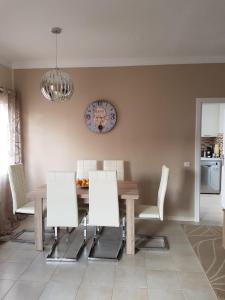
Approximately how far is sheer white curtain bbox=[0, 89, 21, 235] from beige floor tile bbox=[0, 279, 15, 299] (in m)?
1.45

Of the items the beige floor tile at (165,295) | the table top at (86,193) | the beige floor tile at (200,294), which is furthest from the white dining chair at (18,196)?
the beige floor tile at (200,294)

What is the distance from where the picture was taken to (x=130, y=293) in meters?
2.53

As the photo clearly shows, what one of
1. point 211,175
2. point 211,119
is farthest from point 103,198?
point 211,119

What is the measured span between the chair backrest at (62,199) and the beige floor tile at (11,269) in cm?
56

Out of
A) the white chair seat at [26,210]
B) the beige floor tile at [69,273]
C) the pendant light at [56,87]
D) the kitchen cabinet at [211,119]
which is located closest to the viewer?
the beige floor tile at [69,273]

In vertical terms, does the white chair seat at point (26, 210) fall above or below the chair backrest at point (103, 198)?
below

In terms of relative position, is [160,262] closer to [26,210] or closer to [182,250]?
[182,250]

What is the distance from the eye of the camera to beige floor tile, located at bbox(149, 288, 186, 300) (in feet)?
8.05

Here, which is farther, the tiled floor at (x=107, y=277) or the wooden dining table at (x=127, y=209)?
the wooden dining table at (x=127, y=209)

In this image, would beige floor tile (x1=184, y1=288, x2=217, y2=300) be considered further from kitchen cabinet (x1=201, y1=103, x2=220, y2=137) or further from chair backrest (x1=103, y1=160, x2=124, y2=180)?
kitchen cabinet (x1=201, y1=103, x2=220, y2=137)

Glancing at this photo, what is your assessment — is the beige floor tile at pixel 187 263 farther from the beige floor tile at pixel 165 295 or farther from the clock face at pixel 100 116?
the clock face at pixel 100 116

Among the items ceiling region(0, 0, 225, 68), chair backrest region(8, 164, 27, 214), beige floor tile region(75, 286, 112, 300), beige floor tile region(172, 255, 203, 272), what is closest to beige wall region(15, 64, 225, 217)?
ceiling region(0, 0, 225, 68)

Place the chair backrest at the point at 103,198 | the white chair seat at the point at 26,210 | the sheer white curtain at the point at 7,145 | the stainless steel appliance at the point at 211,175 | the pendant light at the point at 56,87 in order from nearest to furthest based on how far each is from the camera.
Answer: the chair backrest at the point at 103,198
the pendant light at the point at 56,87
the white chair seat at the point at 26,210
the sheer white curtain at the point at 7,145
the stainless steel appliance at the point at 211,175

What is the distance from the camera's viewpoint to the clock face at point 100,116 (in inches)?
183
